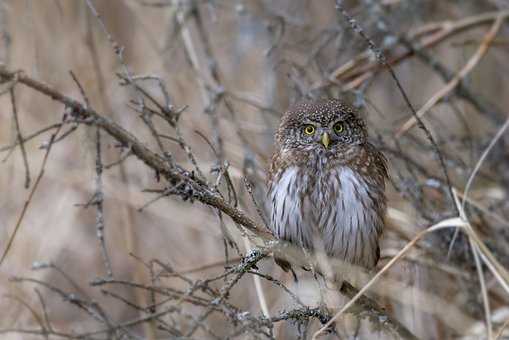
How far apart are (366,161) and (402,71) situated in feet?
10.2

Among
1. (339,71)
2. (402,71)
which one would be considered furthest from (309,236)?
(402,71)

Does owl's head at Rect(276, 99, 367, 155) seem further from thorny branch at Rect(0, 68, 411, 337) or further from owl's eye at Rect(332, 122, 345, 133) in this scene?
thorny branch at Rect(0, 68, 411, 337)

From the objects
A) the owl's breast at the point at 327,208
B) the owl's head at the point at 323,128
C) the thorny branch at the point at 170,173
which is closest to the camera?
the thorny branch at the point at 170,173

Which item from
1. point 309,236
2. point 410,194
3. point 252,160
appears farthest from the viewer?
point 252,160

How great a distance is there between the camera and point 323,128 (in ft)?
11.9

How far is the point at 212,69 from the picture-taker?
467 centimetres

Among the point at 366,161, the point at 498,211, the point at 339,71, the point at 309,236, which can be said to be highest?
the point at 339,71

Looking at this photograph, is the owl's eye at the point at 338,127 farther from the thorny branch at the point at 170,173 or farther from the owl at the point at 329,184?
the thorny branch at the point at 170,173

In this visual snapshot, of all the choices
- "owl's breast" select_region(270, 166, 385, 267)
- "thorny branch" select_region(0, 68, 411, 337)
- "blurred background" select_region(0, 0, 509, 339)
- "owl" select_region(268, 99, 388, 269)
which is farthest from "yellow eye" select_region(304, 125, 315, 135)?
"thorny branch" select_region(0, 68, 411, 337)

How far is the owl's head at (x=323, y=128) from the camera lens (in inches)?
142

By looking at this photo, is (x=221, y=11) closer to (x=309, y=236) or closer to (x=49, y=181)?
(x=49, y=181)

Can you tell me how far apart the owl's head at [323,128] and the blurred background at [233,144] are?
0.30 meters

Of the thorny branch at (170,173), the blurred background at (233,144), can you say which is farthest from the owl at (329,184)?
the thorny branch at (170,173)

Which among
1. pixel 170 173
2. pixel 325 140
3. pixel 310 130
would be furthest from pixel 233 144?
pixel 170 173
